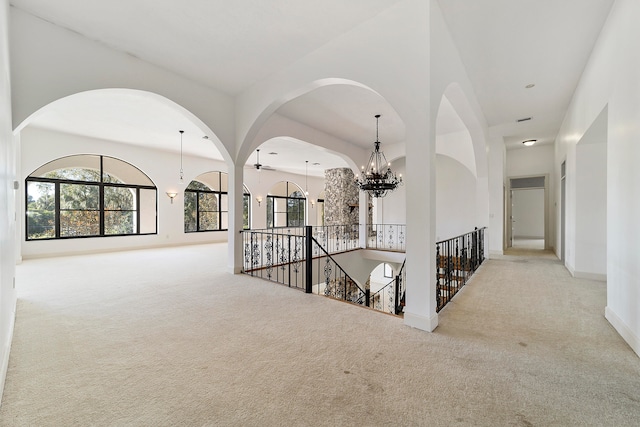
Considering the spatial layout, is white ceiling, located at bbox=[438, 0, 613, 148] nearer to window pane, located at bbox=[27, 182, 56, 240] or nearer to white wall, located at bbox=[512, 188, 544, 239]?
white wall, located at bbox=[512, 188, 544, 239]

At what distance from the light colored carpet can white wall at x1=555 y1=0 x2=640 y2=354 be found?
372mm

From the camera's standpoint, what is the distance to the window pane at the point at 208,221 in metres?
11.3

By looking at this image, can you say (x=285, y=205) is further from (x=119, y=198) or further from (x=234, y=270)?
(x=234, y=270)

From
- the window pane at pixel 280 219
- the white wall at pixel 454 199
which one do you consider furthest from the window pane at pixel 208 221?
the white wall at pixel 454 199

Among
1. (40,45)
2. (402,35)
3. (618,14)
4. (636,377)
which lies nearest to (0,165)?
(40,45)

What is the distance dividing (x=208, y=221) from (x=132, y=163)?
3.48m

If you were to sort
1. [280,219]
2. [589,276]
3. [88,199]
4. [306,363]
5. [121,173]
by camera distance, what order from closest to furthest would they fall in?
1. [306,363]
2. [589,276]
3. [88,199]
4. [121,173]
5. [280,219]

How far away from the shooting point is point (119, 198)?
895 cm

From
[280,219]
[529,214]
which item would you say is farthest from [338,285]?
[529,214]

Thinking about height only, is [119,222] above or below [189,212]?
below

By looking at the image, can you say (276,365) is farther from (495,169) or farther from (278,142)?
(495,169)

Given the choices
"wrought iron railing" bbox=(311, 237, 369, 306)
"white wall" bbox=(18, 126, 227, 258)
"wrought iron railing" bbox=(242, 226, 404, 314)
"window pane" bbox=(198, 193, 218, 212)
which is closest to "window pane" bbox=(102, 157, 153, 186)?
"white wall" bbox=(18, 126, 227, 258)

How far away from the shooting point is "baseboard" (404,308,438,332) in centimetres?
286

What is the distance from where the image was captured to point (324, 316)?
3.27 m
